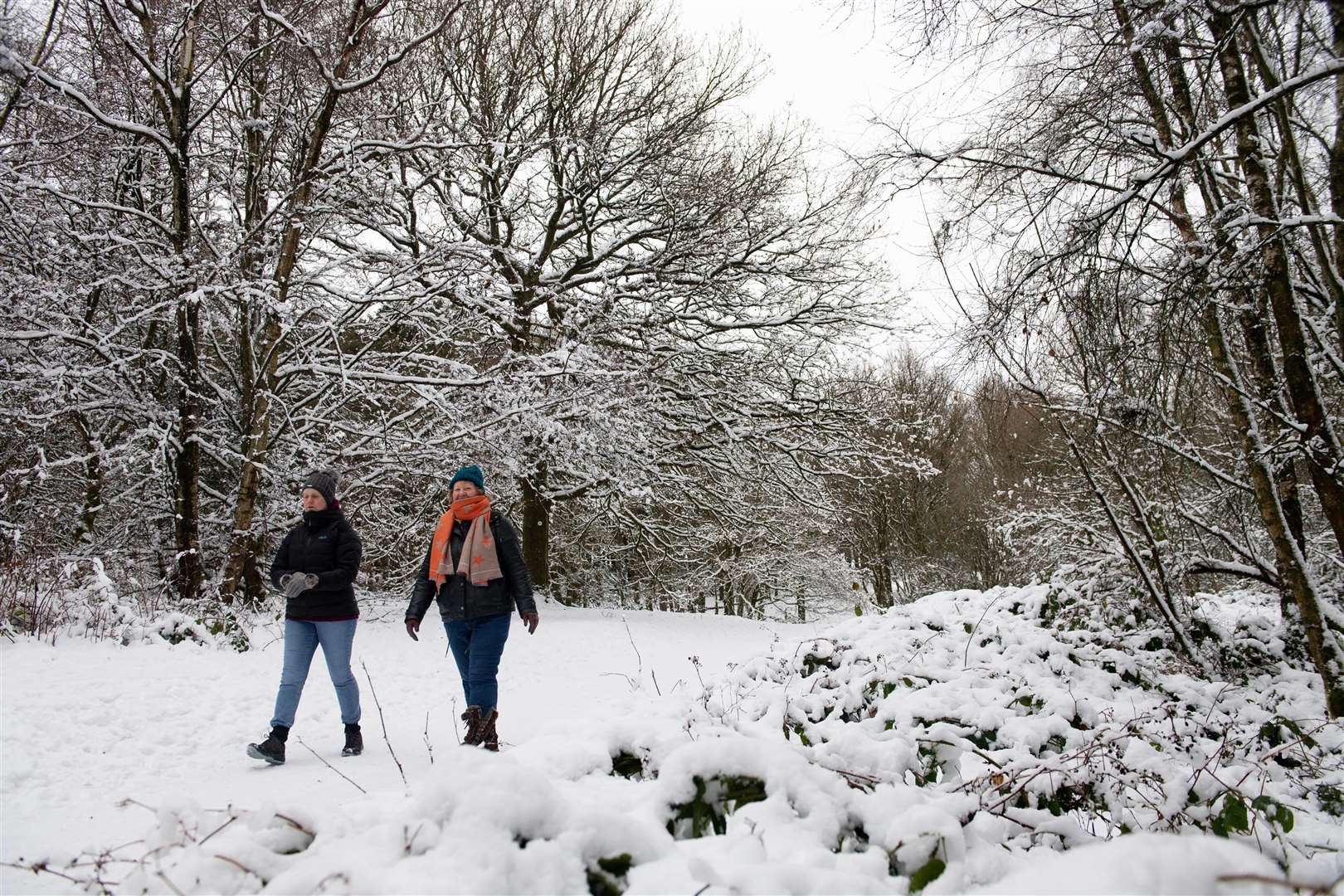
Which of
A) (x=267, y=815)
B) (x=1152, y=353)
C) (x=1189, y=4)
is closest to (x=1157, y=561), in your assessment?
(x=1152, y=353)

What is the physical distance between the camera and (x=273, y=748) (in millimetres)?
4332

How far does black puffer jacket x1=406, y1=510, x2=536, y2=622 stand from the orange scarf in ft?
0.12

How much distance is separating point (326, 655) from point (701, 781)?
11.7ft

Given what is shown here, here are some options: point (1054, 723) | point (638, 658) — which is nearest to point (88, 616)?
point (638, 658)

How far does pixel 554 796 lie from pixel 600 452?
9.15m

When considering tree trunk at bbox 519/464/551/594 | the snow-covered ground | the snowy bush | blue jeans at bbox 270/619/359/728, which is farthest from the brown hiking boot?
tree trunk at bbox 519/464/551/594

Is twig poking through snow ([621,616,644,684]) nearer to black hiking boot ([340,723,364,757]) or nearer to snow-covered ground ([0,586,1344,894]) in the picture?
snow-covered ground ([0,586,1344,894])

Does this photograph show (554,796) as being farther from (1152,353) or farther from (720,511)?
(720,511)

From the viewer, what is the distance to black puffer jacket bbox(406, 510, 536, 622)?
15.3ft

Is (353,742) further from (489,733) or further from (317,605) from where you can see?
(489,733)

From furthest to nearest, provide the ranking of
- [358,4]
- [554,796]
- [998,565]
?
[998,565] → [358,4] → [554,796]

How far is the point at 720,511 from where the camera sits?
1376 cm

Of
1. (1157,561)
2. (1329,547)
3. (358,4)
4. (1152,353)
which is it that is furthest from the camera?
(358,4)

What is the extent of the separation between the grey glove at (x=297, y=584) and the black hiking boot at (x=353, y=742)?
929mm
